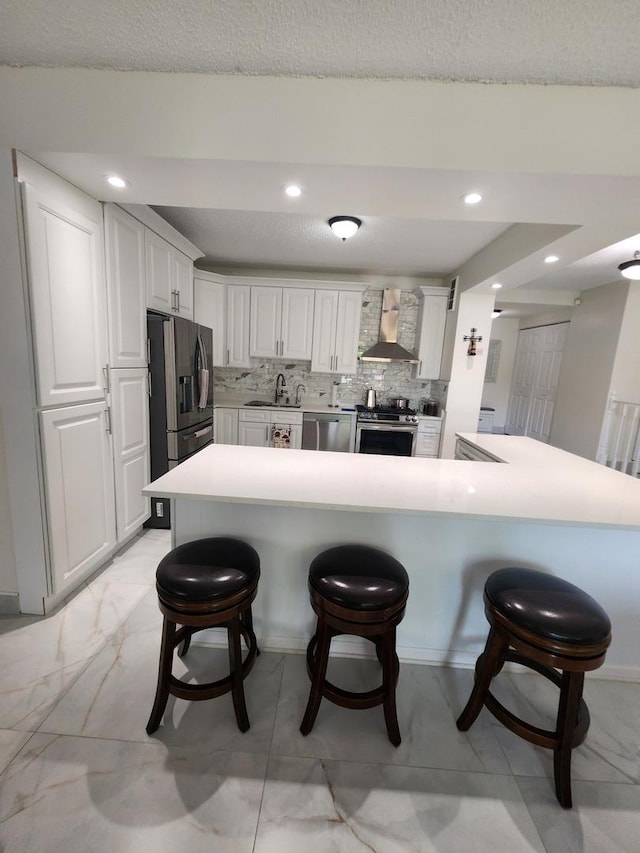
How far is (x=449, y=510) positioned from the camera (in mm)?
1298

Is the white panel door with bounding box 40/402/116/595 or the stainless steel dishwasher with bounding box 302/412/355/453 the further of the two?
the stainless steel dishwasher with bounding box 302/412/355/453

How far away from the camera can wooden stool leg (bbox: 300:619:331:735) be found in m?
1.28

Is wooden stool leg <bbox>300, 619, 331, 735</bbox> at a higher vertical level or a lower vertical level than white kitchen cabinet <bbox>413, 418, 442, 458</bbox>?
lower

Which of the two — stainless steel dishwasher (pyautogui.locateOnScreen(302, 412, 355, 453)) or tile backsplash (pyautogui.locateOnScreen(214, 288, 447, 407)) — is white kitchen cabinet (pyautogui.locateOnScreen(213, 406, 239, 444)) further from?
stainless steel dishwasher (pyautogui.locateOnScreen(302, 412, 355, 453))

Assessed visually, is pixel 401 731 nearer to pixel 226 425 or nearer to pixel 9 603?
pixel 9 603

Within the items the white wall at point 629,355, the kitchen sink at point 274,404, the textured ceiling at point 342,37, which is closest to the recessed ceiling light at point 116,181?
the textured ceiling at point 342,37

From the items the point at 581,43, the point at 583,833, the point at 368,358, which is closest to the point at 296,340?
the point at 368,358

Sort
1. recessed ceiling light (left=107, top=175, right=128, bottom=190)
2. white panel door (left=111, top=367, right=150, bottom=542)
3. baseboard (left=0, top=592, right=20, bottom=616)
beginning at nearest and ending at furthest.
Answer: recessed ceiling light (left=107, top=175, right=128, bottom=190) < baseboard (left=0, top=592, right=20, bottom=616) < white panel door (left=111, top=367, right=150, bottom=542)

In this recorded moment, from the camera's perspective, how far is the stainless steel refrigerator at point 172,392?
2627 mm

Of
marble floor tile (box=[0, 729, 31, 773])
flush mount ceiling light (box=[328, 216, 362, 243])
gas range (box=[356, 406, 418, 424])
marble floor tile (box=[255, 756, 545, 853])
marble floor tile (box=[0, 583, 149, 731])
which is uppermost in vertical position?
flush mount ceiling light (box=[328, 216, 362, 243])

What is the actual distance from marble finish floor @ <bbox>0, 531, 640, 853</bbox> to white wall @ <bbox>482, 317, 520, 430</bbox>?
5.91 meters

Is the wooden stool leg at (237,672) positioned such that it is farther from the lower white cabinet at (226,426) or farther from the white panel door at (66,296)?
the lower white cabinet at (226,426)

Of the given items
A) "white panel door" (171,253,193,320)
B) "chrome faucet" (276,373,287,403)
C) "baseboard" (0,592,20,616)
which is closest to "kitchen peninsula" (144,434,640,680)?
"baseboard" (0,592,20,616)

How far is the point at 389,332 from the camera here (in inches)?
177
